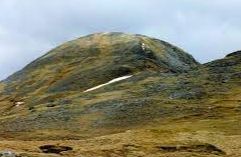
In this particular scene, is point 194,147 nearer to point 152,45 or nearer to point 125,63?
point 125,63

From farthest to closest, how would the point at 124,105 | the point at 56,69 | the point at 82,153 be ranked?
the point at 56,69 → the point at 124,105 → the point at 82,153

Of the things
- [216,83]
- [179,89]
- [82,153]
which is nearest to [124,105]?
[179,89]

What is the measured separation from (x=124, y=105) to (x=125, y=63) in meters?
59.8

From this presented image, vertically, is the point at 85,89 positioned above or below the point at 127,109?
above

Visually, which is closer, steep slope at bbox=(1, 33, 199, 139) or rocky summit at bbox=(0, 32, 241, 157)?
rocky summit at bbox=(0, 32, 241, 157)

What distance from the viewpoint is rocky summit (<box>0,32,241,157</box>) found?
70.6 m

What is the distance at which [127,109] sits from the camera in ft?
368

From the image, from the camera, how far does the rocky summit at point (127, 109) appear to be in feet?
232

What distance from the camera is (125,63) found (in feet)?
572

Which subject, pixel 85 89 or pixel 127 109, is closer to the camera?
pixel 127 109

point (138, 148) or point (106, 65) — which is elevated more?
point (106, 65)

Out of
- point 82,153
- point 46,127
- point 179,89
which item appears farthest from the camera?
point 179,89

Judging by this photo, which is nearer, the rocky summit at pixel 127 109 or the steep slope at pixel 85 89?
the rocky summit at pixel 127 109

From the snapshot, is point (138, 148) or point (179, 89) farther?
point (179, 89)
